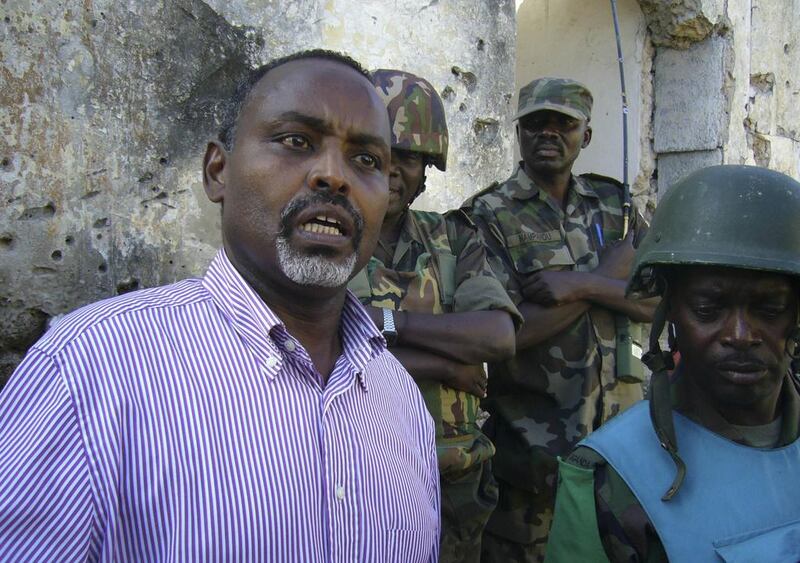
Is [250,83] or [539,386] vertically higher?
[250,83]

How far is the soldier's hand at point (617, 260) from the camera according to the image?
3.06m

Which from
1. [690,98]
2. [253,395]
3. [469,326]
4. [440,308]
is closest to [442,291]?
[440,308]

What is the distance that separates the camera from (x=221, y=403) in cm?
119

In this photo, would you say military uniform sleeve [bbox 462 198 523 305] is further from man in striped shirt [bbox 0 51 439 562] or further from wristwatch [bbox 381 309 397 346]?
man in striped shirt [bbox 0 51 439 562]

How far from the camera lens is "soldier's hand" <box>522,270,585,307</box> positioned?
9.57ft

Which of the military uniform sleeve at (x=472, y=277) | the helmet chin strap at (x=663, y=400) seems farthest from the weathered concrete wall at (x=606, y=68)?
the helmet chin strap at (x=663, y=400)

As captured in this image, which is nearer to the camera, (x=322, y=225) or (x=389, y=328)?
(x=322, y=225)

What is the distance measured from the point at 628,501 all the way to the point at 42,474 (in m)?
1.11

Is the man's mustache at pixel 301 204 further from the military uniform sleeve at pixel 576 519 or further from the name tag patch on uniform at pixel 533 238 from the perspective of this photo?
the name tag patch on uniform at pixel 533 238

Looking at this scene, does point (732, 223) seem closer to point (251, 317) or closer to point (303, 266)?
point (303, 266)

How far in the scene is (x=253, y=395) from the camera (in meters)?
1.23

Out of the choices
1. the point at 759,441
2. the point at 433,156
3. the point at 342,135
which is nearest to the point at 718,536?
the point at 759,441

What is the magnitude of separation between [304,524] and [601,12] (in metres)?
5.53

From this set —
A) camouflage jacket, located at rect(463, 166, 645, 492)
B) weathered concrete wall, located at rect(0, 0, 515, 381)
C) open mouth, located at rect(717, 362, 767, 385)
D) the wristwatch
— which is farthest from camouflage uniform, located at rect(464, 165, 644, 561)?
open mouth, located at rect(717, 362, 767, 385)
